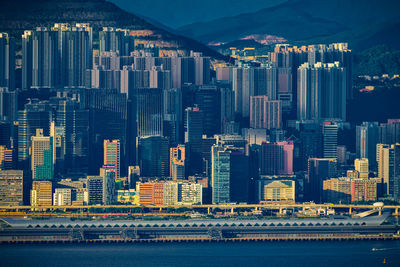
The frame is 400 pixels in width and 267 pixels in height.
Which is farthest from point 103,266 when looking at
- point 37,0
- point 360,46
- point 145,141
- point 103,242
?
point 360,46

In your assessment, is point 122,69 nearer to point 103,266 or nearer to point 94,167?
point 94,167

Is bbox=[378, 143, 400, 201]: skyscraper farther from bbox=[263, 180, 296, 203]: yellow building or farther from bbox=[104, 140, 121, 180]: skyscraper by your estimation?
bbox=[104, 140, 121, 180]: skyscraper

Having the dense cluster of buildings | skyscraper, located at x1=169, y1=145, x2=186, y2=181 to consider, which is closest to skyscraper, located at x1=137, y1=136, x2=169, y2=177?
the dense cluster of buildings

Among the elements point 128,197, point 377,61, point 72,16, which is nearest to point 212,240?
point 128,197

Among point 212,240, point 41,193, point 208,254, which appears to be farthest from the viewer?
point 41,193

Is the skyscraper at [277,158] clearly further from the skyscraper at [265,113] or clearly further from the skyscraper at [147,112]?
the skyscraper at [265,113]

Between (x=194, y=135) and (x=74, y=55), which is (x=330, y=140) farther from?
(x=74, y=55)
